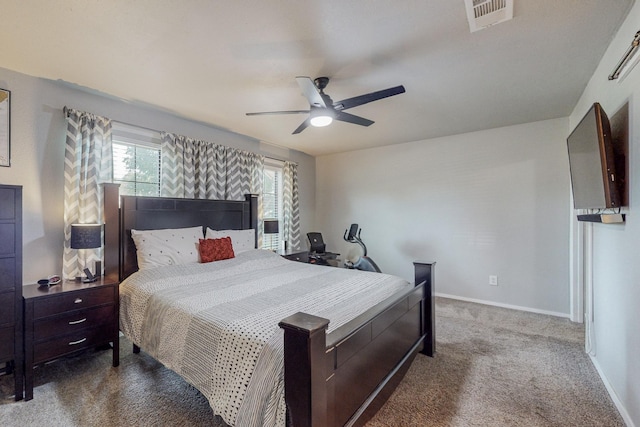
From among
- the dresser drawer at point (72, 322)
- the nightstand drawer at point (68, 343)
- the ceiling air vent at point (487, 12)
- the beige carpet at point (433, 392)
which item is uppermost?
the ceiling air vent at point (487, 12)

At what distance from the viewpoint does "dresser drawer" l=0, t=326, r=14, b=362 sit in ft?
6.50

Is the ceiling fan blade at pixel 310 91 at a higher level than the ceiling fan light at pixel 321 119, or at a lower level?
higher

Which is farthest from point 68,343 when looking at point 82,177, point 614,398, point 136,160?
point 614,398

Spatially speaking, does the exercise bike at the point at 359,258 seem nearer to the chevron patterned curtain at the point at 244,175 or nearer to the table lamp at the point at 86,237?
the chevron patterned curtain at the point at 244,175

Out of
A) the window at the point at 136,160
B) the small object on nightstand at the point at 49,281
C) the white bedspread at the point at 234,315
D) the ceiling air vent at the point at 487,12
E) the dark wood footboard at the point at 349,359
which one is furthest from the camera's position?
the window at the point at 136,160

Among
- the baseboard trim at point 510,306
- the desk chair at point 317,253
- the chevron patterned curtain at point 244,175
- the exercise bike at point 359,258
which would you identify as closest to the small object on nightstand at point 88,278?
the chevron patterned curtain at point 244,175

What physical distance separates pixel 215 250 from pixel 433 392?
8.10 feet

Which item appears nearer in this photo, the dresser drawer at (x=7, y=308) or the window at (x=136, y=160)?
the dresser drawer at (x=7, y=308)

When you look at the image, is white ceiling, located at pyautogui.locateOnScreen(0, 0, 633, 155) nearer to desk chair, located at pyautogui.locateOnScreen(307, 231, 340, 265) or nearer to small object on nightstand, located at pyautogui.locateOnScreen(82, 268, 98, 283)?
small object on nightstand, located at pyautogui.locateOnScreen(82, 268, 98, 283)

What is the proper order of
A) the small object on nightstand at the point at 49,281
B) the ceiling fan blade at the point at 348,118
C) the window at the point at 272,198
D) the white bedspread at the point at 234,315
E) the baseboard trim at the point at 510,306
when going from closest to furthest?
the white bedspread at the point at 234,315 → the small object on nightstand at the point at 49,281 → the ceiling fan blade at the point at 348,118 → the baseboard trim at the point at 510,306 → the window at the point at 272,198

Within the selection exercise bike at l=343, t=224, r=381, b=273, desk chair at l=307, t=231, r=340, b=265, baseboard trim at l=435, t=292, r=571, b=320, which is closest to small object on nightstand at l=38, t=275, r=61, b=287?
desk chair at l=307, t=231, r=340, b=265

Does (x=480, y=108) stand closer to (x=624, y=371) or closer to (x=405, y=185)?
(x=405, y=185)

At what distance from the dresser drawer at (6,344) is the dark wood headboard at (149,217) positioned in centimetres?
77

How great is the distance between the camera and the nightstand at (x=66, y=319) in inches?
80.6
